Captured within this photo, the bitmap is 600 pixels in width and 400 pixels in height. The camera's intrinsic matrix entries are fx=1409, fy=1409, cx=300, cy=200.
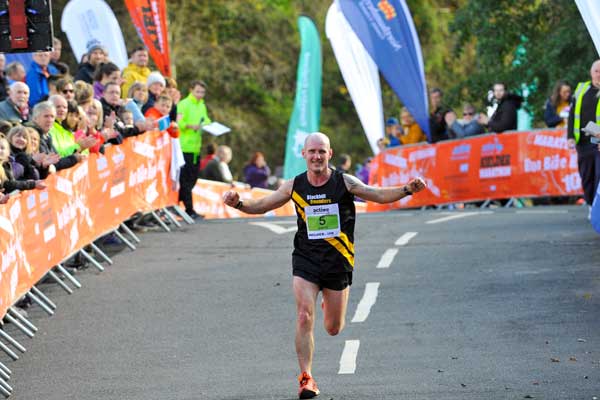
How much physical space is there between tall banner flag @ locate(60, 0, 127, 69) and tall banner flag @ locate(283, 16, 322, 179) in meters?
9.22

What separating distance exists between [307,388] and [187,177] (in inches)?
443

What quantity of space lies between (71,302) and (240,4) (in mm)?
34200

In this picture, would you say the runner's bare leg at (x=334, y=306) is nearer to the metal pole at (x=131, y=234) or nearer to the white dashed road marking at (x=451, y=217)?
the metal pole at (x=131, y=234)

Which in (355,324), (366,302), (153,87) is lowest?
(366,302)

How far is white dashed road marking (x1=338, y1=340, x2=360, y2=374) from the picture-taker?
10730 mm

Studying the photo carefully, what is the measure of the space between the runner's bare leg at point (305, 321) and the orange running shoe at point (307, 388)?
15 centimetres

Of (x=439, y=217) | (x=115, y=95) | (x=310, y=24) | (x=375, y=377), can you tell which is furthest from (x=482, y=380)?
(x=310, y=24)

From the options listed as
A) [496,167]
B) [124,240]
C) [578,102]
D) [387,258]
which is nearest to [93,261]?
[124,240]

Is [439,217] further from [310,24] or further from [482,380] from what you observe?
[310,24]

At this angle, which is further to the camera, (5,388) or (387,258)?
(387,258)

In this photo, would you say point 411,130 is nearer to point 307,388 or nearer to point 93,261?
point 93,261

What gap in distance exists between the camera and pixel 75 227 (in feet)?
48.3

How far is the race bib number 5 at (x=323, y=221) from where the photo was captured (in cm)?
1025

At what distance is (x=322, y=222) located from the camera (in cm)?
1025
